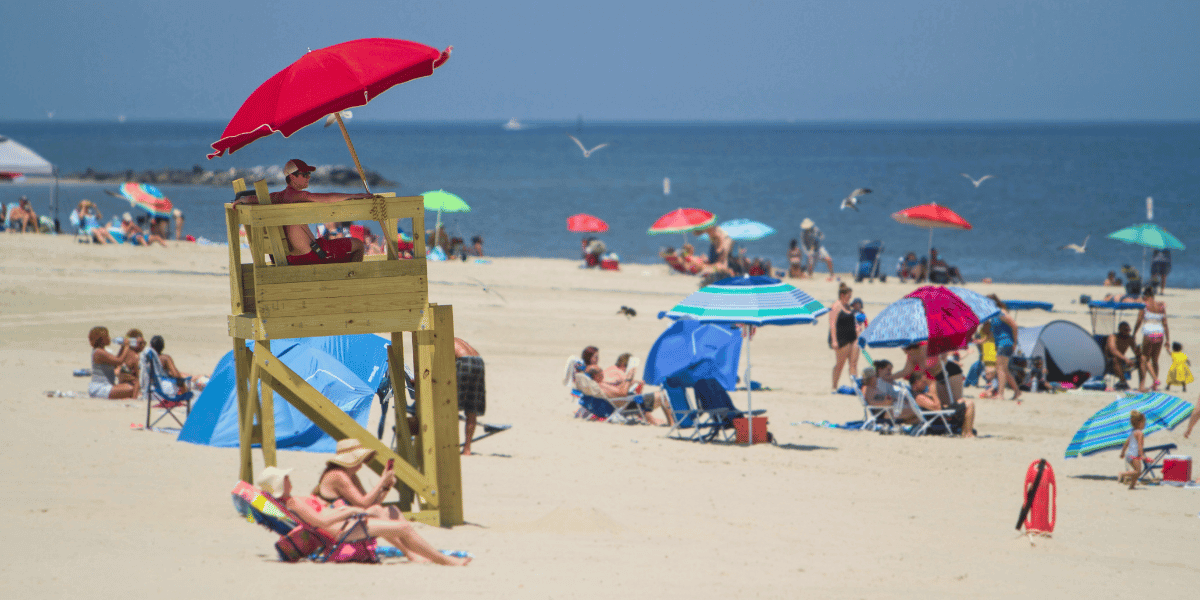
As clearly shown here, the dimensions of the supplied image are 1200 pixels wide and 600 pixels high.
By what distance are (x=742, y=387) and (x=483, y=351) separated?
401 cm

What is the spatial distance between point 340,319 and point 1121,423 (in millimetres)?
6825

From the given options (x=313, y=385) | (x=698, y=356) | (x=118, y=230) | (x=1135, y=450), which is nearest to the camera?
(x=313, y=385)

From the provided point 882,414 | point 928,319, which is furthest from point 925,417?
point 928,319

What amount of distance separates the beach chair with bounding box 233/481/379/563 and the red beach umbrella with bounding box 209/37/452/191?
1.89 m

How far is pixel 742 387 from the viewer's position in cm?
1376

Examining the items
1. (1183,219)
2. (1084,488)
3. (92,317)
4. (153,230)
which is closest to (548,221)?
(153,230)

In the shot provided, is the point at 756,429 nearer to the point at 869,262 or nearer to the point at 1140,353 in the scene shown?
the point at 1140,353

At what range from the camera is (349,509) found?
5.81 meters

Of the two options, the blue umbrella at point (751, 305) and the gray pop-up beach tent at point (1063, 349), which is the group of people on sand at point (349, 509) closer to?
the blue umbrella at point (751, 305)

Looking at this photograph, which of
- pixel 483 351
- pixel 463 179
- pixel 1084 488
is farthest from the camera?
pixel 463 179

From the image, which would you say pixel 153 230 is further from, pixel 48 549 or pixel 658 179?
pixel 658 179

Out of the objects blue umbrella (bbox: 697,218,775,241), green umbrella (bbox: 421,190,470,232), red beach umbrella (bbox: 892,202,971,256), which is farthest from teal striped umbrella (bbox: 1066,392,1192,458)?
green umbrella (bbox: 421,190,470,232)

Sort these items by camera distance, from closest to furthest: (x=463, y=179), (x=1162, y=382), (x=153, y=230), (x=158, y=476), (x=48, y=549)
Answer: (x=48, y=549) → (x=158, y=476) → (x=1162, y=382) → (x=153, y=230) → (x=463, y=179)

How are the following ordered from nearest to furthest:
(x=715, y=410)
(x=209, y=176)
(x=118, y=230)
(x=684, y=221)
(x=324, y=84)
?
1. (x=324, y=84)
2. (x=715, y=410)
3. (x=684, y=221)
4. (x=118, y=230)
5. (x=209, y=176)
